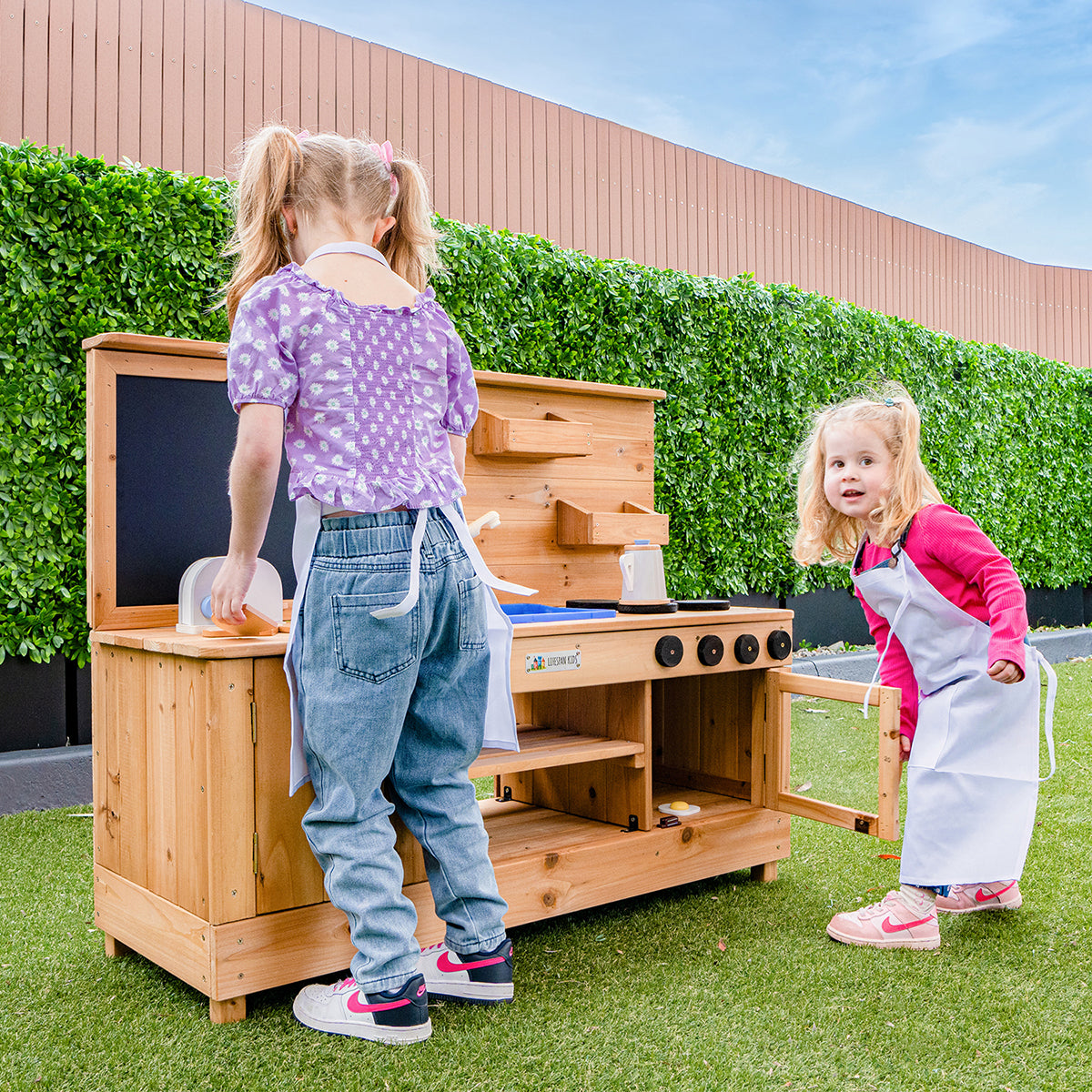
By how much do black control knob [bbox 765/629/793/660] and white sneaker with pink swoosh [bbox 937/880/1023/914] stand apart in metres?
0.65

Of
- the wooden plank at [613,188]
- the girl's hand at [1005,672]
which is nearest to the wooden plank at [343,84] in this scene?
the wooden plank at [613,188]

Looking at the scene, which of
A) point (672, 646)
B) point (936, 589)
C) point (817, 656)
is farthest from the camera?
point (817, 656)

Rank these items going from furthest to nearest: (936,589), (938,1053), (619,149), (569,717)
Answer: (619,149) < (569,717) < (936,589) < (938,1053)

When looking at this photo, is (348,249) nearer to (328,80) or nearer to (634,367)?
(634,367)

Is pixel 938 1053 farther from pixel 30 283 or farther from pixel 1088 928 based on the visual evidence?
pixel 30 283

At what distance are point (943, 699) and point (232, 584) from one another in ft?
4.95

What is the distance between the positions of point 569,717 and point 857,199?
904 cm

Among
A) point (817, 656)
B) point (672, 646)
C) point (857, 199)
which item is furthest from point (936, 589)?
point (857, 199)

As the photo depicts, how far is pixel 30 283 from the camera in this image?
10.2 ft

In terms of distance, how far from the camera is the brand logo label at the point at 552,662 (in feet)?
6.82

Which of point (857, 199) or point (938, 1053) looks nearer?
point (938, 1053)

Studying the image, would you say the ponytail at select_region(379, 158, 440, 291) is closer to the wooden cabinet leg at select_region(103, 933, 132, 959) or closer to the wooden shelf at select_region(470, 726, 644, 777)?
the wooden shelf at select_region(470, 726, 644, 777)

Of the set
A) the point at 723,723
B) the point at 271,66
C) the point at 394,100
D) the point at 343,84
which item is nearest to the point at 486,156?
the point at 394,100

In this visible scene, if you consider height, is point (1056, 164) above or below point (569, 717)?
above
